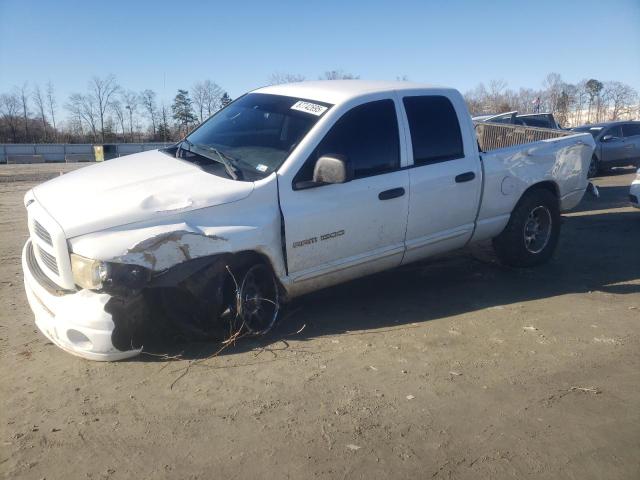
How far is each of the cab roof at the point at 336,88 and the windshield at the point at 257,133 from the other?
93 mm

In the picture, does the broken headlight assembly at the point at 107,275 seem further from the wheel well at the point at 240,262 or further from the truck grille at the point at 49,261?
the wheel well at the point at 240,262

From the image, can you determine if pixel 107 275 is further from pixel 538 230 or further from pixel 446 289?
pixel 538 230

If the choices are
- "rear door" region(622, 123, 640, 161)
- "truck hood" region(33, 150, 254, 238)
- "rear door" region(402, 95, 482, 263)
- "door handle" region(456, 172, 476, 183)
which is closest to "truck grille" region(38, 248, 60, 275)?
"truck hood" region(33, 150, 254, 238)

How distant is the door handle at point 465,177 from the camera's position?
16.7 feet

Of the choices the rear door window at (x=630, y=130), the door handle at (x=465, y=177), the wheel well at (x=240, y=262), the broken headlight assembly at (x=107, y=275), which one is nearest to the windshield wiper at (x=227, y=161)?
the wheel well at (x=240, y=262)

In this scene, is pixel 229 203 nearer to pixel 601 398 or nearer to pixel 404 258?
pixel 404 258

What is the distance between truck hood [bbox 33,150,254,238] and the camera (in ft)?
11.6

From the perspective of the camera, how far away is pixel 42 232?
3.79m

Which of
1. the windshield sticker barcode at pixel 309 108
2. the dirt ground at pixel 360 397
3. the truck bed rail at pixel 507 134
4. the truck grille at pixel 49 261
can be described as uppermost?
the windshield sticker barcode at pixel 309 108

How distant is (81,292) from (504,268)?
181 inches

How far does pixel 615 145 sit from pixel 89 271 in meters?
16.0

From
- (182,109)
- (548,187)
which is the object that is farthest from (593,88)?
(548,187)

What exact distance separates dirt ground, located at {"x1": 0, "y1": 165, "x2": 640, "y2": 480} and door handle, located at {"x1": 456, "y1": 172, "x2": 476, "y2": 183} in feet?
3.74

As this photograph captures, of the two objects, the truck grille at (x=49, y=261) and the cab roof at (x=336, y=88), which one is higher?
the cab roof at (x=336, y=88)
